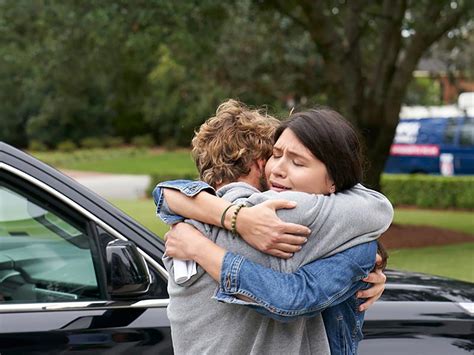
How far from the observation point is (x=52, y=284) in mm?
3133

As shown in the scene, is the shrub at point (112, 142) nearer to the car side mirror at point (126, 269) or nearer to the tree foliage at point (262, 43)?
the tree foliage at point (262, 43)

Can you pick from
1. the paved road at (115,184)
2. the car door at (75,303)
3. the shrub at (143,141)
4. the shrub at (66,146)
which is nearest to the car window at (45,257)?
the car door at (75,303)

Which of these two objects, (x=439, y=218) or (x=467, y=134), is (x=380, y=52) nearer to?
(x=439, y=218)

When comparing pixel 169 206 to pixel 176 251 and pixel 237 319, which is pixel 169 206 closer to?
pixel 176 251

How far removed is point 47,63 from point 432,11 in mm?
7016

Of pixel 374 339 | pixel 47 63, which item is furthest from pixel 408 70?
pixel 374 339

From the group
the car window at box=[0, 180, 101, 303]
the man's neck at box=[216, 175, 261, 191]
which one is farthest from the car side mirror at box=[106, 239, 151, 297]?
the man's neck at box=[216, 175, 261, 191]

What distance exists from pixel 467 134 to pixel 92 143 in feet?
75.5

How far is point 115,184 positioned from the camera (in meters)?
26.8

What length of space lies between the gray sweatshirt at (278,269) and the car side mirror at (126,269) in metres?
0.40

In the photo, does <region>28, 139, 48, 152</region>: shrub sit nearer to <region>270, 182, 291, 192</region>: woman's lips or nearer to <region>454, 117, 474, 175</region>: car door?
<region>454, 117, 474, 175</region>: car door

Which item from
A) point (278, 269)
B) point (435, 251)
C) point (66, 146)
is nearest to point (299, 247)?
point (278, 269)

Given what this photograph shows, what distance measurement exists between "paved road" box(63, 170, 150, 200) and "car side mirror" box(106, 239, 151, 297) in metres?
18.8

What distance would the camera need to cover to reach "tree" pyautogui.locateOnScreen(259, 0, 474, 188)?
12555 millimetres
